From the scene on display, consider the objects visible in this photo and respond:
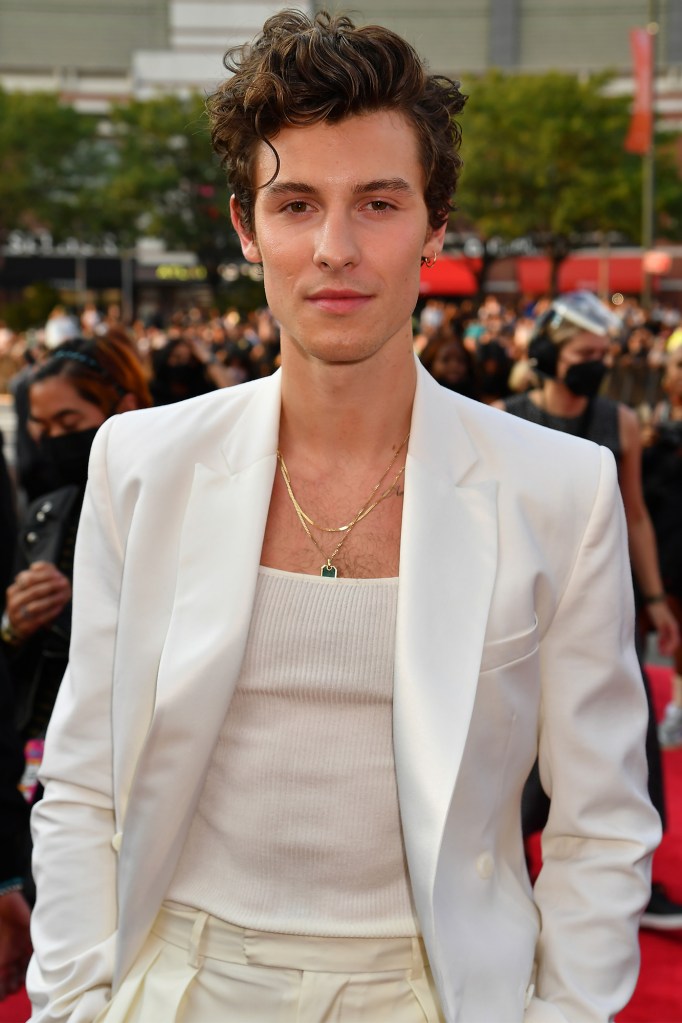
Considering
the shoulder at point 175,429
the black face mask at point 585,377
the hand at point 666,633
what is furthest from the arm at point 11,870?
the black face mask at point 585,377

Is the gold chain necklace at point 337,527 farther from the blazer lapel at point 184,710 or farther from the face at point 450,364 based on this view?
the face at point 450,364

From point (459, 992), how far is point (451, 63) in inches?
2433

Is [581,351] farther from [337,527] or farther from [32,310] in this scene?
[32,310]

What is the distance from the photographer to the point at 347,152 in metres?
2.04

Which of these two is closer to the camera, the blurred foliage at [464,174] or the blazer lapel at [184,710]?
the blazer lapel at [184,710]

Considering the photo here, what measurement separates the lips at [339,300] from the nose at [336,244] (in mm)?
37

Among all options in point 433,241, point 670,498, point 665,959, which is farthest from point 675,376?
point 433,241

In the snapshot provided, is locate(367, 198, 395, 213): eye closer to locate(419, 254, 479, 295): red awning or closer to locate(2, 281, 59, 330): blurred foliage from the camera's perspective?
locate(2, 281, 59, 330): blurred foliage

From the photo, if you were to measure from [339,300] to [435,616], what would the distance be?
1.70 feet

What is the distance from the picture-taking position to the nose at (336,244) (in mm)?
1982

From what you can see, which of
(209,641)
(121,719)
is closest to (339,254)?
(209,641)

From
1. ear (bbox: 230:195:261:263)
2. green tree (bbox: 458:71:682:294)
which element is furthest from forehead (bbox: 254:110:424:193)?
green tree (bbox: 458:71:682:294)

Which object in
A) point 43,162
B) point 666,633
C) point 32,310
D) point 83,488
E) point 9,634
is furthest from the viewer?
point 43,162

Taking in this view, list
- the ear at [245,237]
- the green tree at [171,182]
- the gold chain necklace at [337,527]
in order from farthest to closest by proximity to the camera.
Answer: the green tree at [171,182] → the ear at [245,237] → the gold chain necklace at [337,527]
